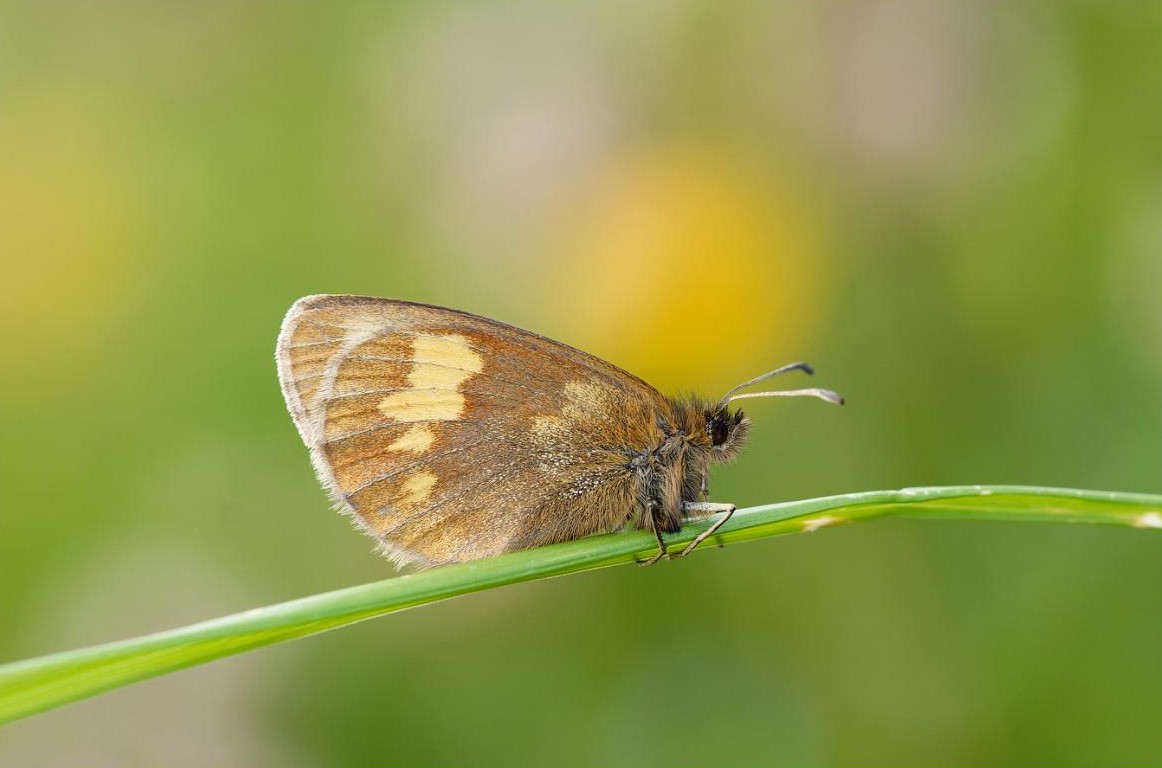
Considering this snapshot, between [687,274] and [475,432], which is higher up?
[687,274]

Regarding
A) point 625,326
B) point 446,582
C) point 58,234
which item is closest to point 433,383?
point 446,582

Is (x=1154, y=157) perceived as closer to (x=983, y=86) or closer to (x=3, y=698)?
(x=983, y=86)

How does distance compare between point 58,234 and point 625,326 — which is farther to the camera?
point 58,234

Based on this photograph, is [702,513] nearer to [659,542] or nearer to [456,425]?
[659,542]

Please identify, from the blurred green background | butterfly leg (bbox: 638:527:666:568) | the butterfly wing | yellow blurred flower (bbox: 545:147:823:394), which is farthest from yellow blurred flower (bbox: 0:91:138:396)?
butterfly leg (bbox: 638:527:666:568)

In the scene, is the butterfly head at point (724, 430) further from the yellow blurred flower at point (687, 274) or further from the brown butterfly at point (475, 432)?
the yellow blurred flower at point (687, 274)

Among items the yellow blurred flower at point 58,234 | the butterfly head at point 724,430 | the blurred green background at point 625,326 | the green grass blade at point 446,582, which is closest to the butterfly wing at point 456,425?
the butterfly head at point 724,430

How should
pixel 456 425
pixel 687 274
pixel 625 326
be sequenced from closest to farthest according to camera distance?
pixel 456 425 < pixel 625 326 < pixel 687 274
